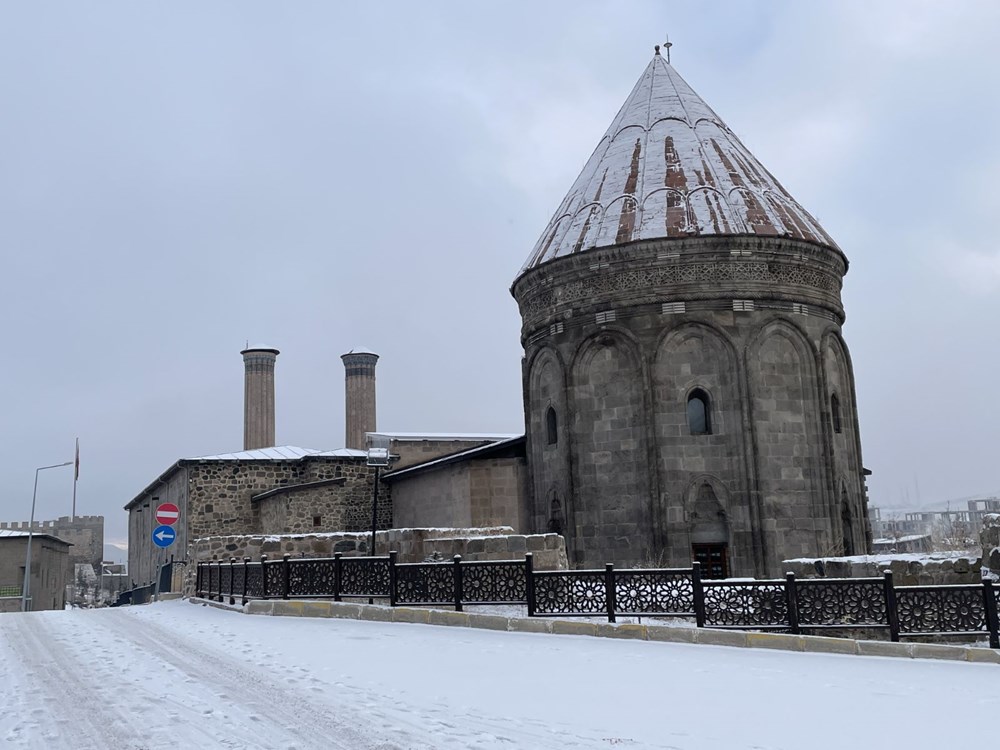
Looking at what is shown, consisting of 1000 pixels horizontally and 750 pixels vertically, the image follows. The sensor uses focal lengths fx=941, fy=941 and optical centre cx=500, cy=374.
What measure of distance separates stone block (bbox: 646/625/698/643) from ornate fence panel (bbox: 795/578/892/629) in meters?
1.32

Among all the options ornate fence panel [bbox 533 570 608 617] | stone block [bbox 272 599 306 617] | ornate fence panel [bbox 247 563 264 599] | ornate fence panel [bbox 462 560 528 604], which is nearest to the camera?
ornate fence panel [bbox 533 570 608 617]

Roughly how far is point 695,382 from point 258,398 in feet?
78.6

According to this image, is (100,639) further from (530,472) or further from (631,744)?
(530,472)

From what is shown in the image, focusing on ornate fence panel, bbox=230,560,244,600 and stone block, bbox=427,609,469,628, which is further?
ornate fence panel, bbox=230,560,244,600

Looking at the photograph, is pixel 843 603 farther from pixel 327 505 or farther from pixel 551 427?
pixel 327 505

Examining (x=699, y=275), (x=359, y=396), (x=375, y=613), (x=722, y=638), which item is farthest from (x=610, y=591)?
(x=359, y=396)

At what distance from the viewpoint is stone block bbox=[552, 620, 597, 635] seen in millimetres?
11391

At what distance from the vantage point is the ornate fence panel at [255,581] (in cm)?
1510

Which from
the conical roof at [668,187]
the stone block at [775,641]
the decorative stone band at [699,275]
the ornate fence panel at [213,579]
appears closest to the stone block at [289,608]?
the ornate fence panel at [213,579]

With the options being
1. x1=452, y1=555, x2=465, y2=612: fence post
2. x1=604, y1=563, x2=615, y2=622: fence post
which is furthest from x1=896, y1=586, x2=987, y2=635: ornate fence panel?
x1=452, y1=555, x2=465, y2=612: fence post

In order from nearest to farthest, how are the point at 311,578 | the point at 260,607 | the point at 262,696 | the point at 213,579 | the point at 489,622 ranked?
the point at 262,696, the point at 489,622, the point at 260,607, the point at 311,578, the point at 213,579

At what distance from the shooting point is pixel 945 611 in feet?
34.7

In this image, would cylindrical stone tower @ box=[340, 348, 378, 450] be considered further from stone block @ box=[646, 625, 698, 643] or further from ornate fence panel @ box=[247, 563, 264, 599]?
stone block @ box=[646, 625, 698, 643]

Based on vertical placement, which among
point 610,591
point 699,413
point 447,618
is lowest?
point 447,618
